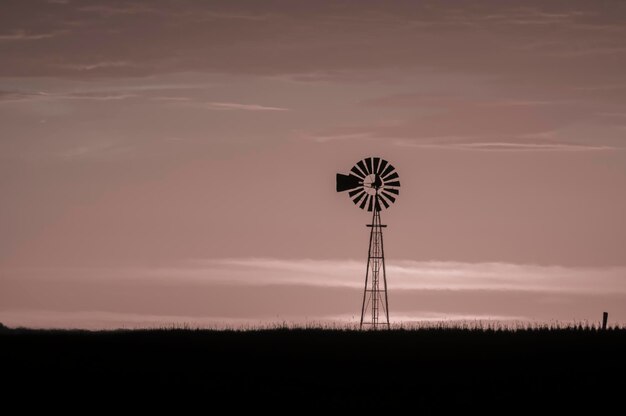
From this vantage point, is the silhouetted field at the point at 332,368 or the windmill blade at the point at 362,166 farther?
the windmill blade at the point at 362,166

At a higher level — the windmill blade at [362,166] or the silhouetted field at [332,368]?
the windmill blade at [362,166]

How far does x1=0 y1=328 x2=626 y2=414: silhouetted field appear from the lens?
99.8 ft

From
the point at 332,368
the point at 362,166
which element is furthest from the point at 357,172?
the point at 332,368

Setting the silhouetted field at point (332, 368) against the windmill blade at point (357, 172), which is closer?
the silhouetted field at point (332, 368)

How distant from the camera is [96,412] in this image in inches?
1127

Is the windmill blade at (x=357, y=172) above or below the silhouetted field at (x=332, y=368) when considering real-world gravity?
above

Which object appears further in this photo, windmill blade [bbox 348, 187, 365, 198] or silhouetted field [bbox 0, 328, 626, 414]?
windmill blade [bbox 348, 187, 365, 198]

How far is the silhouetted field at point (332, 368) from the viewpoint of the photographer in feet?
99.8

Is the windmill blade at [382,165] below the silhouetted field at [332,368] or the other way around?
the other way around

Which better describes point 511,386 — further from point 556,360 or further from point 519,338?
point 519,338

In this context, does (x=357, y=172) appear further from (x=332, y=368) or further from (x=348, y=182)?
(x=332, y=368)

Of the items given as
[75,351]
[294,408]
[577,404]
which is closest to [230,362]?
[75,351]

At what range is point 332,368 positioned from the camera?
3569 cm

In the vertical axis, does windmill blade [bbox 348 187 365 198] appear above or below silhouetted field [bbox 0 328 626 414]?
above
